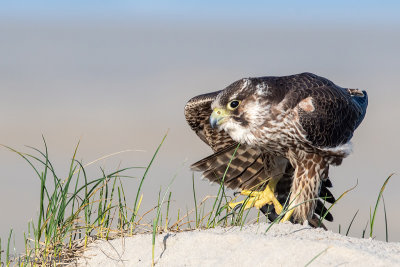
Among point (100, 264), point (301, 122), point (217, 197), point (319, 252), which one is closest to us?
point (319, 252)

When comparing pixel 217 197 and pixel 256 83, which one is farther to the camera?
pixel 256 83

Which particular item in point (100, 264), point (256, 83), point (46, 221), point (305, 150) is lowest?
point (100, 264)

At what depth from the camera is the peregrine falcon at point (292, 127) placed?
606 centimetres

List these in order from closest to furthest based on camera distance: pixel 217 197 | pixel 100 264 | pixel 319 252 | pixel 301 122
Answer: pixel 319 252 → pixel 100 264 → pixel 217 197 → pixel 301 122

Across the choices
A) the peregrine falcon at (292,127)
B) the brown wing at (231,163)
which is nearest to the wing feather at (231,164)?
the brown wing at (231,163)

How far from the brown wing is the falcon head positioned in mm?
637

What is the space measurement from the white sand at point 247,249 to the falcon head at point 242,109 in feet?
5.31

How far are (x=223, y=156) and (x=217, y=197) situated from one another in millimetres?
2240

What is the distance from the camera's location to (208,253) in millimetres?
4035

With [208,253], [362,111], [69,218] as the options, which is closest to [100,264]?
[69,218]

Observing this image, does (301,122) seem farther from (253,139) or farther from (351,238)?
(351,238)

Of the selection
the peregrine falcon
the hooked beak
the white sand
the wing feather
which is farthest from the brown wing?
the white sand

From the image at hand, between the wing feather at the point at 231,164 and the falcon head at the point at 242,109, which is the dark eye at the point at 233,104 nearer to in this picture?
the falcon head at the point at 242,109

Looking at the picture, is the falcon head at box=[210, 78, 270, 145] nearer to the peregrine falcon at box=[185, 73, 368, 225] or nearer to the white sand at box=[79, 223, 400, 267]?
the peregrine falcon at box=[185, 73, 368, 225]
